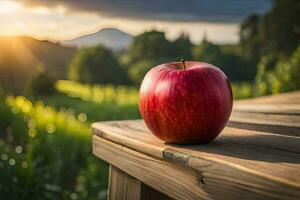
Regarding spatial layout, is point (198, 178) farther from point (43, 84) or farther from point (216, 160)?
point (43, 84)

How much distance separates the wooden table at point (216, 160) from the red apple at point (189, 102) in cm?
3

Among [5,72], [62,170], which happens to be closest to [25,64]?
[5,72]

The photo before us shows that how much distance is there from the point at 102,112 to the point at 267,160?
8616mm

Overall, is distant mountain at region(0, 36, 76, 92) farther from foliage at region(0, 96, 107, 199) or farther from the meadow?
foliage at region(0, 96, 107, 199)

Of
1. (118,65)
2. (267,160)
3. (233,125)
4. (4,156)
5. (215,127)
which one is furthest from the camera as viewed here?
(118,65)

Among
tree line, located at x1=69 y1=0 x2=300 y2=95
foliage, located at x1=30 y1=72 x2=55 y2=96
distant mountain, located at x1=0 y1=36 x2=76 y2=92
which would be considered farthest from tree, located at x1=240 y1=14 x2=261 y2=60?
distant mountain, located at x1=0 y1=36 x2=76 y2=92

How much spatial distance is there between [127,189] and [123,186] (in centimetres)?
3

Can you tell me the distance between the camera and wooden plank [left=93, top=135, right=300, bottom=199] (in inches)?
35.4

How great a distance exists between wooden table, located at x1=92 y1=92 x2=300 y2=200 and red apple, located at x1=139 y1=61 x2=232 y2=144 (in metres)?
0.03

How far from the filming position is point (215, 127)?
4.23 feet

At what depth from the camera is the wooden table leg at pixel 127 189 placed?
1.42m

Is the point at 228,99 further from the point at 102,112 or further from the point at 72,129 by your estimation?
the point at 102,112

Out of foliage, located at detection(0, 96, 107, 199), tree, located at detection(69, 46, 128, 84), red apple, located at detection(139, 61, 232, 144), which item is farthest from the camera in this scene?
tree, located at detection(69, 46, 128, 84)

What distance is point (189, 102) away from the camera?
1.25m
